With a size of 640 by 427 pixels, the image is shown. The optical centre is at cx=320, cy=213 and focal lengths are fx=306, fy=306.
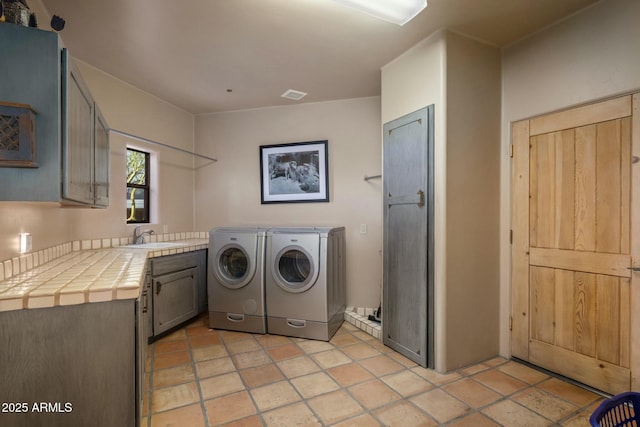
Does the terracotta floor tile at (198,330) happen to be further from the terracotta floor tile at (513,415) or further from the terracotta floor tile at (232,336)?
the terracotta floor tile at (513,415)

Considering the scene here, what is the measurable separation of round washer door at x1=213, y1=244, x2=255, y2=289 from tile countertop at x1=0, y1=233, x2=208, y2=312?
0.95 m

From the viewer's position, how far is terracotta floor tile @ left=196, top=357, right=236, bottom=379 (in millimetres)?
2346

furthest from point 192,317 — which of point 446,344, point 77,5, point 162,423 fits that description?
point 77,5

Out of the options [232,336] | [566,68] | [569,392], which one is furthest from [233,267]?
[566,68]

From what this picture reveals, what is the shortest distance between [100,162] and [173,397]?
175cm

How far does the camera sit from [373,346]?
2.82 m

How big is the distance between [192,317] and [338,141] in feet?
8.47

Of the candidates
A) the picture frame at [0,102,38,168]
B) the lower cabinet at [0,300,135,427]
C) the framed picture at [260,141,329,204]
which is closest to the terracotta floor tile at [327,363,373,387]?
the lower cabinet at [0,300,135,427]

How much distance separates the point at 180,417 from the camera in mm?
1836

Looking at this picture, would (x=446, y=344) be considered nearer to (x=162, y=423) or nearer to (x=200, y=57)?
(x=162, y=423)

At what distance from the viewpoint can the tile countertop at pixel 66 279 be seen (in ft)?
4.09

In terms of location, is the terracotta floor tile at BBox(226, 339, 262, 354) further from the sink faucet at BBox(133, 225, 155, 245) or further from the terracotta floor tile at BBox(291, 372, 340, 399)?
the sink faucet at BBox(133, 225, 155, 245)

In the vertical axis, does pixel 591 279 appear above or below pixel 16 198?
below

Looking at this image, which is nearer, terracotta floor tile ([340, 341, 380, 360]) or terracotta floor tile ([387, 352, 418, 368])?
terracotta floor tile ([387, 352, 418, 368])
